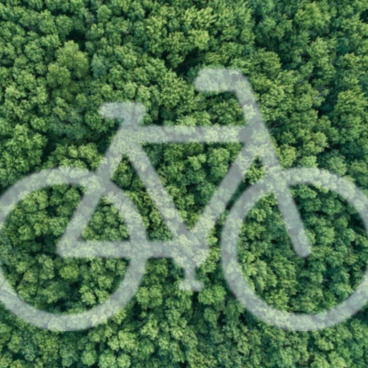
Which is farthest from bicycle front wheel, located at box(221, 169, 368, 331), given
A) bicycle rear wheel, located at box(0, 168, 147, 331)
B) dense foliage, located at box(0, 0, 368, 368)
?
bicycle rear wheel, located at box(0, 168, 147, 331)

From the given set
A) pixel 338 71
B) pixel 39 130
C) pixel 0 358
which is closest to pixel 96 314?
pixel 0 358

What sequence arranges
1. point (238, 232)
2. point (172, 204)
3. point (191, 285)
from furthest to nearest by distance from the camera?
point (238, 232)
point (191, 285)
point (172, 204)

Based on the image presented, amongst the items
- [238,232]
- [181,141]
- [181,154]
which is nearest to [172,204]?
[181,154]

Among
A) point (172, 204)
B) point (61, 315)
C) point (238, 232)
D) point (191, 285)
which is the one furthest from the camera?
point (238, 232)

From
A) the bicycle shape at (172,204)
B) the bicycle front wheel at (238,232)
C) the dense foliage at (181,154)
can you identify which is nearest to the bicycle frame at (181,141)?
the bicycle shape at (172,204)

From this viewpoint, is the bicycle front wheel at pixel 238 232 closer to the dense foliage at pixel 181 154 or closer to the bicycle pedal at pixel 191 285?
the dense foliage at pixel 181 154

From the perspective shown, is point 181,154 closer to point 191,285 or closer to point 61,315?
point 191,285

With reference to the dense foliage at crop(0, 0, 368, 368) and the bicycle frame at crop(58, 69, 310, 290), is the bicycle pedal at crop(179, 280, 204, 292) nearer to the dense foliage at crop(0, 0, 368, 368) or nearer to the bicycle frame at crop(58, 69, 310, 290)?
the bicycle frame at crop(58, 69, 310, 290)
